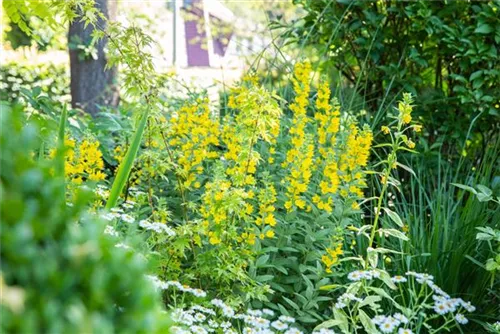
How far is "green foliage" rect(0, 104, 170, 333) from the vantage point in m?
0.81

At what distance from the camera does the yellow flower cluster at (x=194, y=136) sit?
2.98m

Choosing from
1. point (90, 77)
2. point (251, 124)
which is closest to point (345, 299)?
point (251, 124)

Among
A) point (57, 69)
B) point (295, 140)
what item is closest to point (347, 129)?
point (295, 140)

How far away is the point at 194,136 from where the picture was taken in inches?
122

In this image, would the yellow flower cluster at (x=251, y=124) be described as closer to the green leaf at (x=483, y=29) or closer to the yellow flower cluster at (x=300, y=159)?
the yellow flower cluster at (x=300, y=159)

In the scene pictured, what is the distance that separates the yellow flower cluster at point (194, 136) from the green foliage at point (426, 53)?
108 cm

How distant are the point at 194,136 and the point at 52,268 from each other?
7.51ft

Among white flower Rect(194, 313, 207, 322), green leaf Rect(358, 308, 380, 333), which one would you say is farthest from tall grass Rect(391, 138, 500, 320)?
white flower Rect(194, 313, 207, 322)

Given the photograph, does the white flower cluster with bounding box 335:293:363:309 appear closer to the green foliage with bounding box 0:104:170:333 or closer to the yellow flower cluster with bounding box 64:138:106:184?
the yellow flower cluster with bounding box 64:138:106:184

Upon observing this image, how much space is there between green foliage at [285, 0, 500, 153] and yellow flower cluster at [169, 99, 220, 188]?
1081 mm

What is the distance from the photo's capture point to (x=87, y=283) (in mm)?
887

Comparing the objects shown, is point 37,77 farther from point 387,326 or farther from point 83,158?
point 387,326

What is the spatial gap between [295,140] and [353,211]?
39 cm

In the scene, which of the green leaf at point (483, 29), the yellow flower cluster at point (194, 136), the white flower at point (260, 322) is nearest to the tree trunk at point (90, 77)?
the yellow flower cluster at point (194, 136)
